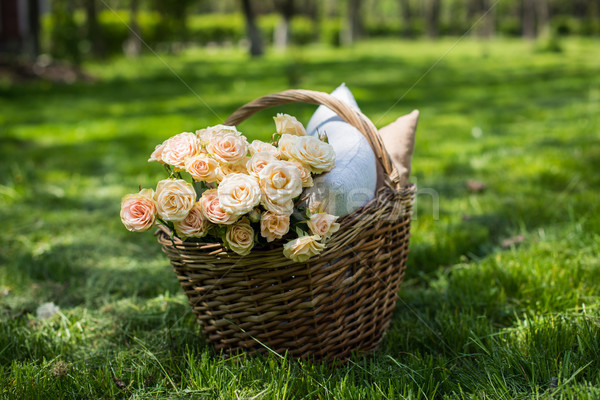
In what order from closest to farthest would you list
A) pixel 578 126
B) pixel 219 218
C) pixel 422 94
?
pixel 219 218 → pixel 578 126 → pixel 422 94

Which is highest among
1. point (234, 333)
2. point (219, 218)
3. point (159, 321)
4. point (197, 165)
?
point (197, 165)

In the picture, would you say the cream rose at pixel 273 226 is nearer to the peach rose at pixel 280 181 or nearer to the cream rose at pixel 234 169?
the peach rose at pixel 280 181

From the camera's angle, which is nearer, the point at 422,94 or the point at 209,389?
the point at 209,389

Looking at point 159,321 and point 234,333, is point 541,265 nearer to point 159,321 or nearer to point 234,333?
point 234,333

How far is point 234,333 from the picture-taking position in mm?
1748

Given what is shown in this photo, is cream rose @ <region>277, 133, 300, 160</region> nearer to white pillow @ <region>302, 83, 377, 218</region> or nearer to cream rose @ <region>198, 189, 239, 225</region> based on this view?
white pillow @ <region>302, 83, 377, 218</region>

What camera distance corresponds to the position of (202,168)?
5.23 feet

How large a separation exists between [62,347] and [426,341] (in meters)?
1.41

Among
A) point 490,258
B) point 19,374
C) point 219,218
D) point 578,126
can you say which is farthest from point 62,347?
point 578,126

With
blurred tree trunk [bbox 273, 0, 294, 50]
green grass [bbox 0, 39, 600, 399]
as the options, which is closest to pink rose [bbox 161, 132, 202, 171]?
green grass [bbox 0, 39, 600, 399]

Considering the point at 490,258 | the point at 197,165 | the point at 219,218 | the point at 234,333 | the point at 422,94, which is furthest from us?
the point at 422,94

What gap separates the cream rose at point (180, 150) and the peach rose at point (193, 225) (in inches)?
7.4

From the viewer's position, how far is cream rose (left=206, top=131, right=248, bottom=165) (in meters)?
1.61

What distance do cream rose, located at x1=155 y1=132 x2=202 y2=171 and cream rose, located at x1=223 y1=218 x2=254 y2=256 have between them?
0.30 metres
